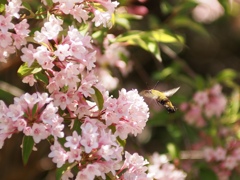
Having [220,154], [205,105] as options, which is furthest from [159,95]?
[205,105]

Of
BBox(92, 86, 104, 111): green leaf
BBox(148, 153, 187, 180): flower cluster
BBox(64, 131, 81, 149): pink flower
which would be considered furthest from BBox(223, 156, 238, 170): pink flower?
BBox(64, 131, 81, 149): pink flower

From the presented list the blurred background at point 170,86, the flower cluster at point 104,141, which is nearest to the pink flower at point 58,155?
the flower cluster at point 104,141

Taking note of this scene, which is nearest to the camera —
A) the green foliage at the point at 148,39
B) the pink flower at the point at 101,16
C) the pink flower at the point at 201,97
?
the pink flower at the point at 101,16

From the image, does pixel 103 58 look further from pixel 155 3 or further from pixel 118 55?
pixel 155 3

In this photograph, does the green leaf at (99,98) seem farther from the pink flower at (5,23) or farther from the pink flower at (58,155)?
the pink flower at (5,23)

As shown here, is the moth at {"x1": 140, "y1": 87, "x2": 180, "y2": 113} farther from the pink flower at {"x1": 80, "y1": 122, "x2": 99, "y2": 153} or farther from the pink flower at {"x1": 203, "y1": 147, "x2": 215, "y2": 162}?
the pink flower at {"x1": 203, "y1": 147, "x2": 215, "y2": 162}

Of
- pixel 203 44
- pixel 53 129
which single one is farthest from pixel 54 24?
pixel 203 44
